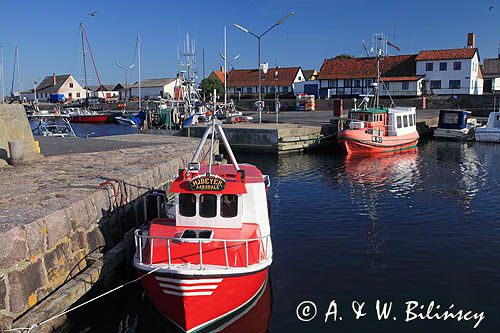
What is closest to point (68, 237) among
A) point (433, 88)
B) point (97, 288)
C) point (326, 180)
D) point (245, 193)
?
point (97, 288)

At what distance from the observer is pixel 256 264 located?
9945 millimetres

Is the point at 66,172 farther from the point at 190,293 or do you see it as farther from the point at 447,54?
the point at 447,54

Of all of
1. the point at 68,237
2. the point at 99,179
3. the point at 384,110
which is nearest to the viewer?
the point at 68,237

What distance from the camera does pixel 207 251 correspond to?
32.1 feet

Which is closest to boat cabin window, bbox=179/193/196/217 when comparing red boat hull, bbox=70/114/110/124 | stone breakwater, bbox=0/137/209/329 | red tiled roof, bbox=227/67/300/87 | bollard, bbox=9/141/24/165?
stone breakwater, bbox=0/137/209/329

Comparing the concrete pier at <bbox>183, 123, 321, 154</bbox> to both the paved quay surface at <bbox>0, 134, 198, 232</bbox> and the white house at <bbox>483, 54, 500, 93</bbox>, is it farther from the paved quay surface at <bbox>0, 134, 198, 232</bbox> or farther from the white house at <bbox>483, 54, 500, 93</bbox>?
the white house at <bbox>483, 54, 500, 93</bbox>

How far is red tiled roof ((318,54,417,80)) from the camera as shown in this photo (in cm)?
7462

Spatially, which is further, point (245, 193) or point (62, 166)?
point (62, 166)

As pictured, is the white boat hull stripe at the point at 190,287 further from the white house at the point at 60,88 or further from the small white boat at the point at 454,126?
the white house at the point at 60,88

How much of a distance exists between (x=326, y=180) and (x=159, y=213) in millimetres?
14021

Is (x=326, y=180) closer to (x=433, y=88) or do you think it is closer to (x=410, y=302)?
(x=410, y=302)

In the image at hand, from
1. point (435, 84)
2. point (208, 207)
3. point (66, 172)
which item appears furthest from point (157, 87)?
point (208, 207)

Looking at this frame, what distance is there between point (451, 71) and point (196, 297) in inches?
2752

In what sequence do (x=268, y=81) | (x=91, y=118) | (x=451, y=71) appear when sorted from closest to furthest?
(x=451, y=71), (x=91, y=118), (x=268, y=81)
